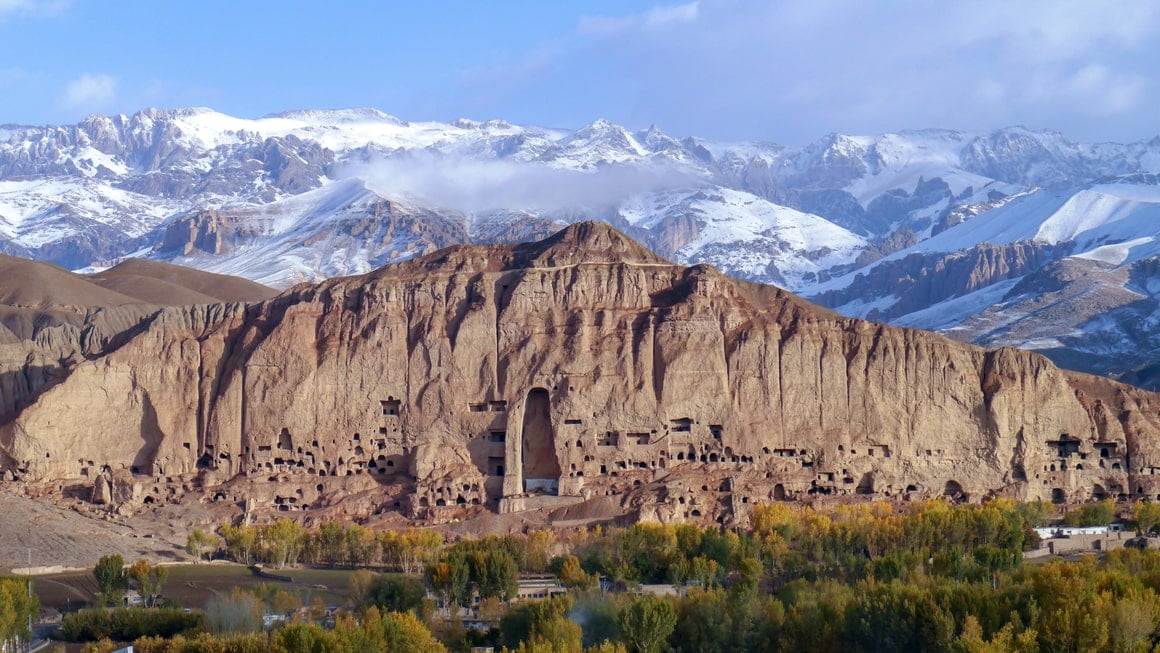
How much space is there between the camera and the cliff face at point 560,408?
311 ft

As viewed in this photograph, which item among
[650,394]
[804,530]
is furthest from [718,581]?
[650,394]

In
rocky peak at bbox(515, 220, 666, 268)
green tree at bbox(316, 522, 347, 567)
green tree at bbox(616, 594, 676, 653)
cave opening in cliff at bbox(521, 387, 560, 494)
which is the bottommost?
green tree at bbox(616, 594, 676, 653)

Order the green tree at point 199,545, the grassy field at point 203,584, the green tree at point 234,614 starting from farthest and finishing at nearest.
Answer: the green tree at point 199,545
the grassy field at point 203,584
the green tree at point 234,614

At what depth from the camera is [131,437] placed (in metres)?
96.2

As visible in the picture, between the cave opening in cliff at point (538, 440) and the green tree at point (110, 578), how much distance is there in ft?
77.1

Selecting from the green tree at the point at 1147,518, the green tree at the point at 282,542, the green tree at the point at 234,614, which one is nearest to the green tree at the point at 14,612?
the green tree at the point at 234,614

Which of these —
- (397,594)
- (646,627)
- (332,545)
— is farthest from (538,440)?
(646,627)

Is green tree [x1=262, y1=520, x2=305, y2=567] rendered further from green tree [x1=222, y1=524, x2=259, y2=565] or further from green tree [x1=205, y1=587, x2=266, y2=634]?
green tree [x1=205, y1=587, x2=266, y2=634]

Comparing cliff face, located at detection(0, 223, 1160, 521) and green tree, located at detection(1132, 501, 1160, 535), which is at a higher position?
cliff face, located at detection(0, 223, 1160, 521)

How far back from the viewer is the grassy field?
78.1 m

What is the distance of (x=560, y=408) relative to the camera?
95438 millimetres

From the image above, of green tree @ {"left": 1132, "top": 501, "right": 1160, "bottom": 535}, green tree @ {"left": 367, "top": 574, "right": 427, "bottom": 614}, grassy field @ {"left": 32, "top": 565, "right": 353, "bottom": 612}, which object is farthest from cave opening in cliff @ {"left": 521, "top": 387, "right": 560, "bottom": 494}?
green tree @ {"left": 1132, "top": 501, "right": 1160, "bottom": 535}

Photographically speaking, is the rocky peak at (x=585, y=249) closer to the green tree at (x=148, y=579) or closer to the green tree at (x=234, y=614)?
the green tree at (x=148, y=579)

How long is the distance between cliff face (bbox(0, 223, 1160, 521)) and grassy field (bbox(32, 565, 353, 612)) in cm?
A: 850
